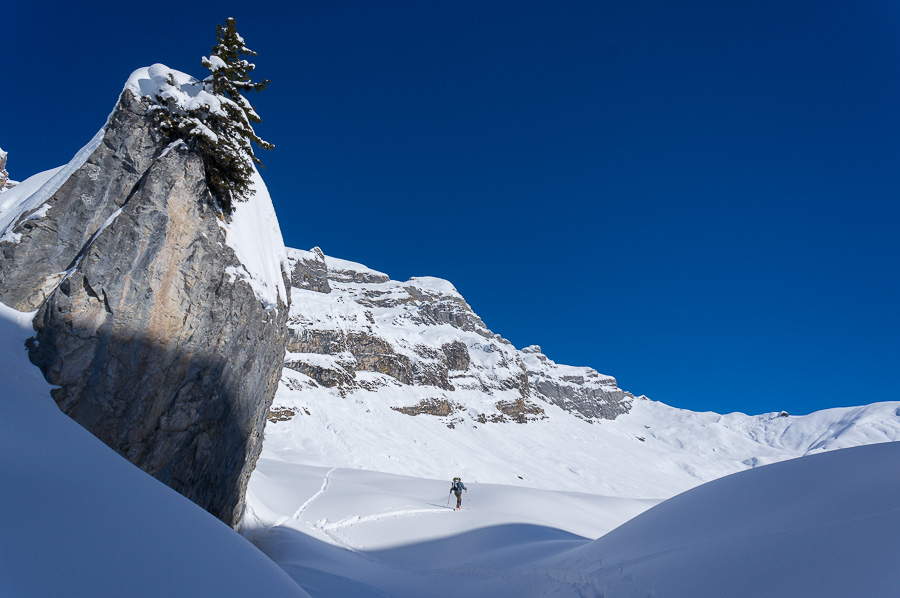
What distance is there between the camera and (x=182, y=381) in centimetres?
831

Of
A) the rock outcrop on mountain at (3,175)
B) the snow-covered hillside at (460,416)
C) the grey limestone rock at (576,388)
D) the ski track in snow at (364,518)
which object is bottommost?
the ski track in snow at (364,518)

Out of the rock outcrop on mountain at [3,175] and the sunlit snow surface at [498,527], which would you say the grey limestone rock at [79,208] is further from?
the rock outcrop on mountain at [3,175]

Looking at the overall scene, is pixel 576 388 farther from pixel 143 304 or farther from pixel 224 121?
pixel 143 304

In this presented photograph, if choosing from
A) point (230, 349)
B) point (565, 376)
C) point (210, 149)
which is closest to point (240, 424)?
point (230, 349)

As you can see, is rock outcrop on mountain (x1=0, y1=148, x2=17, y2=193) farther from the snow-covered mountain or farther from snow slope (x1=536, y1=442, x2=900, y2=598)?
snow slope (x1=536, y1=442, x2=900, y2=598)

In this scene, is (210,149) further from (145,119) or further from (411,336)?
(411,336)

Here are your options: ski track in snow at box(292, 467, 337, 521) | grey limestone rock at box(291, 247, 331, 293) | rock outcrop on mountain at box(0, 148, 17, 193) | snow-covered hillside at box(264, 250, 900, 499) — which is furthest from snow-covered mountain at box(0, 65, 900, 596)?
grey limestone rock at box(291, 247, 331, 293)

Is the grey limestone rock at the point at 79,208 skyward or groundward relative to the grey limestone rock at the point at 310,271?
groundward

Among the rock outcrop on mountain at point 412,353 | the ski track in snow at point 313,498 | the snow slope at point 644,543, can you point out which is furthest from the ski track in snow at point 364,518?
the rock outcrop on mountain at point 412,353

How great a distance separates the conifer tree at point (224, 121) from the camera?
9.20m

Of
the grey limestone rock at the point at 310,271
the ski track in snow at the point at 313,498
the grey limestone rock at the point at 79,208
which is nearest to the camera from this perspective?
the grey limestone rock at the point at 79,208

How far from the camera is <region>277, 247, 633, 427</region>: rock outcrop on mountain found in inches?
3031

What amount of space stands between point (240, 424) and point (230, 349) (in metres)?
1.88

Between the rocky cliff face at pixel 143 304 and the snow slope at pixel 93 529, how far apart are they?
1.68 m
